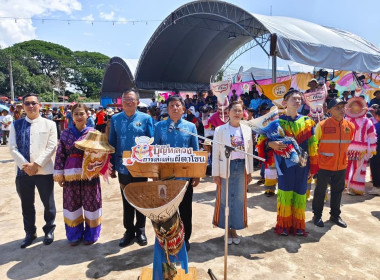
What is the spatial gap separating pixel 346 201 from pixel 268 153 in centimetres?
259

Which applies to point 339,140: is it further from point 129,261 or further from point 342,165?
point 129,261

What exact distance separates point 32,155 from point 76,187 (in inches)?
25.6

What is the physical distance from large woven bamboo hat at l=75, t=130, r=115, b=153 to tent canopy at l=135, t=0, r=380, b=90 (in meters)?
6.22

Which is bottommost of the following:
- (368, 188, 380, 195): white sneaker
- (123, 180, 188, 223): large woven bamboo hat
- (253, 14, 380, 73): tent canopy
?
(368, 188, 380, 195): white sneaker

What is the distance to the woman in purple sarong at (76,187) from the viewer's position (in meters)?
3.38

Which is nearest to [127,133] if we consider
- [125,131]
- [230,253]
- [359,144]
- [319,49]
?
[125,131]

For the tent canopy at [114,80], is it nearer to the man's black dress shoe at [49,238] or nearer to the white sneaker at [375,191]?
the white sneaker at [375,191]

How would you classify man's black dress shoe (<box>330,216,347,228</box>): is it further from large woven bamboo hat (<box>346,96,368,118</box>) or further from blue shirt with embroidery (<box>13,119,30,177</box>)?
blue shirt with embroidery (<box>13,119,30,177</box>)

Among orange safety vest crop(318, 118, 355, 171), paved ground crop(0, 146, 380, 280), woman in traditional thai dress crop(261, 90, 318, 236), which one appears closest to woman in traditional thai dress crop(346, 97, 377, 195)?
paved ground crop(0, 146, 380, 280)

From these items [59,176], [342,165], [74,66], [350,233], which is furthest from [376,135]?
[74,66]

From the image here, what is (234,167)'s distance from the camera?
3418 mm

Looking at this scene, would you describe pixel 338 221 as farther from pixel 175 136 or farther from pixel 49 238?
pixel 49 238

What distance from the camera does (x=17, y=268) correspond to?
3.04 m

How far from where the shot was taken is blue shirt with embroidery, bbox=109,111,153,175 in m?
3.35
